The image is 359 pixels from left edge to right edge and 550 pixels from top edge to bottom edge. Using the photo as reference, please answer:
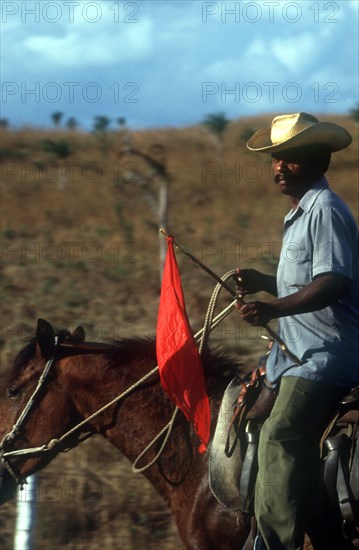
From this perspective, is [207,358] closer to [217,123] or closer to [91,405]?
[91,405]

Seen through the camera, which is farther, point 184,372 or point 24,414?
point 24,414

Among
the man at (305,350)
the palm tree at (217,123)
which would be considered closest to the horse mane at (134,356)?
the man at (305,350)

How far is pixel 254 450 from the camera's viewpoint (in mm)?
4949

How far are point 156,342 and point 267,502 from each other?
1.07m

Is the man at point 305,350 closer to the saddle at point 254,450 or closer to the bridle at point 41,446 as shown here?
the saddle at point 254,450

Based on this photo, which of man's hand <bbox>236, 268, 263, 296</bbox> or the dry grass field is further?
the dry grass field

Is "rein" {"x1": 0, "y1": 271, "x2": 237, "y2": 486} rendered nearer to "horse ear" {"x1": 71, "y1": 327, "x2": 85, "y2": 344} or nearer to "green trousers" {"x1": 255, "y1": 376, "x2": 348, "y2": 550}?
"horse ear" {"x1": 71, "y1": 327, "x2": 85, "y2": 344}

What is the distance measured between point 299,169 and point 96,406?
163 centimetres

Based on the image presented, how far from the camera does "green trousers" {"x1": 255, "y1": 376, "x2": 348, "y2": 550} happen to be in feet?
15.6

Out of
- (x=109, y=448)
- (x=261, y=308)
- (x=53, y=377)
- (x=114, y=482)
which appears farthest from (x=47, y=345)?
(x=109, y=448)

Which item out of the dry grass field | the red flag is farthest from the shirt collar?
the dry grass field

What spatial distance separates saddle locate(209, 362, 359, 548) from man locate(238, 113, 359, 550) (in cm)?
7

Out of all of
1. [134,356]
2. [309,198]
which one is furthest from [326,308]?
[134,356]

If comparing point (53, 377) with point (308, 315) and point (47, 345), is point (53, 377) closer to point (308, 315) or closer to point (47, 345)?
point (47, 345)
